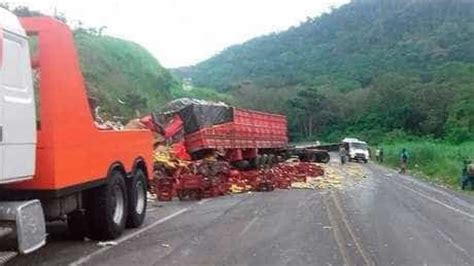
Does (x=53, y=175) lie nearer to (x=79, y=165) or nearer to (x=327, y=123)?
(x=79, y=165)

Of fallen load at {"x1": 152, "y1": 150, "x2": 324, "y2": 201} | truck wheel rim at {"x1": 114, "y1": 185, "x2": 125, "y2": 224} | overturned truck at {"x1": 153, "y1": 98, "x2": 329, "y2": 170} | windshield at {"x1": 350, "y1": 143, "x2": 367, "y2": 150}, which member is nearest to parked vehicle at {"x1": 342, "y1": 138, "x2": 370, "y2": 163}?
windshield at {"x1": 350, "y1": 143, "x2": 367, "y2": 150}

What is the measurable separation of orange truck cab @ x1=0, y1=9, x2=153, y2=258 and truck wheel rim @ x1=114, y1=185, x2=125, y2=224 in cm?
2

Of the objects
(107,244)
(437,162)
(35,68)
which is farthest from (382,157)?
(35,68)

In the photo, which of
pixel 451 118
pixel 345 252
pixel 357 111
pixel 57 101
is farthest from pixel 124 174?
pixel 357 111

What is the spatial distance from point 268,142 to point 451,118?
43.3 meters

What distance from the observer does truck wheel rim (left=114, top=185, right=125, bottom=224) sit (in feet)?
40.0

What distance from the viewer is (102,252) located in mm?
10531

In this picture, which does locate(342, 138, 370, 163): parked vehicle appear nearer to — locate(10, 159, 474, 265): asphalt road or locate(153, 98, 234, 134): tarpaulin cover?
locate(153, 98, 234, 134): tarpaulin cover

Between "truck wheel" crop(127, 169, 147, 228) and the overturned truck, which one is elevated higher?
the overturned truck

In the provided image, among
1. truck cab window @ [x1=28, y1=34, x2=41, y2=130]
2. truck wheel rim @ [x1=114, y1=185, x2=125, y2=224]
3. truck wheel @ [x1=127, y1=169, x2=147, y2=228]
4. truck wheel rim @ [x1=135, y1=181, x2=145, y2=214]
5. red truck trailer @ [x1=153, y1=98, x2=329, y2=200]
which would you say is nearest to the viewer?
truck cab window @ [x1=28, y1=34, x2=41, y2=130]

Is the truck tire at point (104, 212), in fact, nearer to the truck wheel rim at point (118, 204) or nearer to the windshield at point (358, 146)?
the truck wheel rim at point (118, 204)

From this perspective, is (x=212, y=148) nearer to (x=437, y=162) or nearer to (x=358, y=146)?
(x=437, y=162)

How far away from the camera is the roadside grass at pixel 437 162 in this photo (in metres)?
36.3

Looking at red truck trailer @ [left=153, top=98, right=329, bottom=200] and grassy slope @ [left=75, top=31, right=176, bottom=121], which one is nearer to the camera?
red truck trailer @ [left=153, top=98, right=329, bottom=200]
